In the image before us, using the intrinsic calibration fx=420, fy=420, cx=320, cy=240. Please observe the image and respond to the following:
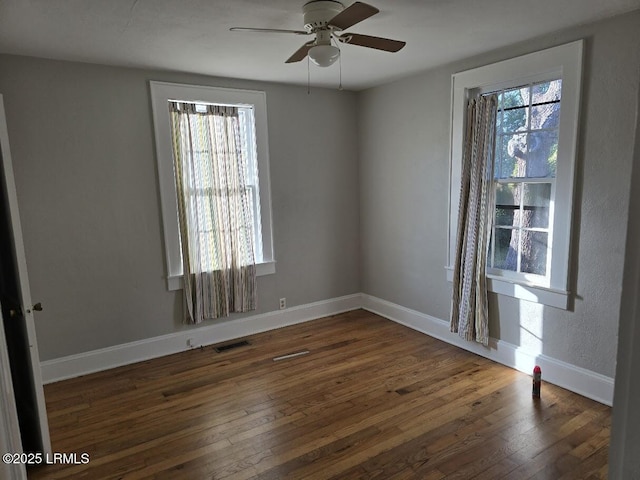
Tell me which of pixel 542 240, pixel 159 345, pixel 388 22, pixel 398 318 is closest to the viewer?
pixel 388 22

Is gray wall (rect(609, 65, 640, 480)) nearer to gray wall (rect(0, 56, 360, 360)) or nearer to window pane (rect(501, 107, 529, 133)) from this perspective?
window pane (rect(501, 107, 529, 133))

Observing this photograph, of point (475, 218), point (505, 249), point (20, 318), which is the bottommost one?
point (20, 318)

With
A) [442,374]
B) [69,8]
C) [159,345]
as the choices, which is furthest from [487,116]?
[159,345]

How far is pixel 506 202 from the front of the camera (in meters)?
3.40

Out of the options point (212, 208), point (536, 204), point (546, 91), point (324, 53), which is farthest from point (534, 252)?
point (212, 208)

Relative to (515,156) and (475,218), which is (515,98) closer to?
(515,156)

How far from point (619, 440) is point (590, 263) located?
2832 mm

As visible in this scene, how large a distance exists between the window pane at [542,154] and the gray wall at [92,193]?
90.3 inches

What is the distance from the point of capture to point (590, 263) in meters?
2.86

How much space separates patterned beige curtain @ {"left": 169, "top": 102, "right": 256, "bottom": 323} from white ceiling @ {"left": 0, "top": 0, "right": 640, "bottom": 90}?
0.53 meters

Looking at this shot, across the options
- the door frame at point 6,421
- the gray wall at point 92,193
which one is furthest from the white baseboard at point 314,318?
the door frame at point 6,421

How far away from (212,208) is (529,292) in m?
2.81

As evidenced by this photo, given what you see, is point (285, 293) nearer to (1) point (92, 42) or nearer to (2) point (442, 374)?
(2) point (442, 374)

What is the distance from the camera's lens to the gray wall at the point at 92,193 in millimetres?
3186
